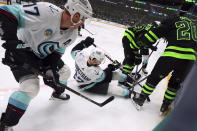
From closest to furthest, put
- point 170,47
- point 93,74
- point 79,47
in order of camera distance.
A: point 170,47 → point 93,74 → point 79,47

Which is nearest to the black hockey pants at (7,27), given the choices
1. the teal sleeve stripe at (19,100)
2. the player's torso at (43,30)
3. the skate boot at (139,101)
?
the player's torso at (43,30)

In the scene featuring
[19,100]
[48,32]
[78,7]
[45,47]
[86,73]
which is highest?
[78,7]

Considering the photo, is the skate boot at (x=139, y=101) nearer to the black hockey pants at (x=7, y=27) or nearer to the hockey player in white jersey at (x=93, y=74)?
the hockey player in white jersey at (x=93, y=74)

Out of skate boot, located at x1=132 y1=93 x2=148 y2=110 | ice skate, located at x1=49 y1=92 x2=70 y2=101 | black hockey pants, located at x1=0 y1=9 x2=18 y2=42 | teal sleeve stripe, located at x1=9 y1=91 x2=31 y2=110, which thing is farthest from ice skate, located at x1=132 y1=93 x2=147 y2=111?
black hockey pants, located at x1=0 y1=9 x2=18 y2=42

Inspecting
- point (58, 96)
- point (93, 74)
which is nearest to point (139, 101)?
point (93, 74)

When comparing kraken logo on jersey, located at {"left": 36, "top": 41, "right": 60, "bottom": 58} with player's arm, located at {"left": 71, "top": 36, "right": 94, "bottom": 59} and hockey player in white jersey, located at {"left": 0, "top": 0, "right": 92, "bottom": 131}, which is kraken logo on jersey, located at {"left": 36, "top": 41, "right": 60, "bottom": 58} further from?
player's arm, located at {"left": 71, "top": 36, "right": 94, "bottom": 59}

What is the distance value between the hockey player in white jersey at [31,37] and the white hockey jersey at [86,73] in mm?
423

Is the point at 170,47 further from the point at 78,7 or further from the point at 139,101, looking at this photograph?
the point at 78,7

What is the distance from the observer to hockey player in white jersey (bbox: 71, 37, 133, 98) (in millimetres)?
1784

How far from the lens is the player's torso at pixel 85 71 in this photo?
1.79 metres

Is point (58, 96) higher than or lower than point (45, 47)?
lower

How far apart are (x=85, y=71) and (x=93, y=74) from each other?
0.29ft

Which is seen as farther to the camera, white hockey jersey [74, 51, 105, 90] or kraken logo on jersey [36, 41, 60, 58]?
white hockey jersey [74, 51, 105, 90]

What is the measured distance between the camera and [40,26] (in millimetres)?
1182
